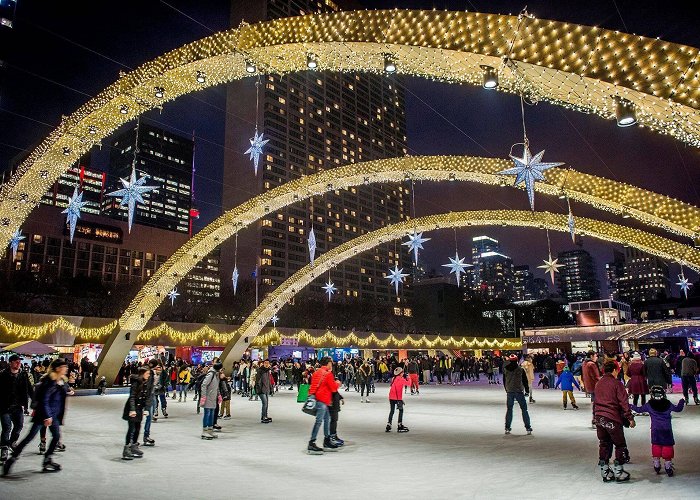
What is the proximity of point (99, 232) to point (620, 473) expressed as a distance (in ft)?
321

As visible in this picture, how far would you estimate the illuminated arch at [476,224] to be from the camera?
23.1 metres

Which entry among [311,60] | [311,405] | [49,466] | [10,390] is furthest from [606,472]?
[10,390]

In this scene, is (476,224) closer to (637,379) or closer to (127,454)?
(637,379)

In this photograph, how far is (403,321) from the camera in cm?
9369

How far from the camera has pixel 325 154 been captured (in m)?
144

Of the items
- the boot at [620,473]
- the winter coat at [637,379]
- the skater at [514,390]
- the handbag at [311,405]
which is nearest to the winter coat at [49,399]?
the handbag at [311,405]

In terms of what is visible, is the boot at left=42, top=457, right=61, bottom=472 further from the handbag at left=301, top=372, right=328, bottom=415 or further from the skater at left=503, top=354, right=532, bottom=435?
the skater at left=503, top=354, right=532, bottom=435

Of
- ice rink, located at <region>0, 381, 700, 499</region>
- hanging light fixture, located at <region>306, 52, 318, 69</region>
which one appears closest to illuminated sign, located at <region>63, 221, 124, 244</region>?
ice rink, located at <region>0, 381, 700, 499</region>

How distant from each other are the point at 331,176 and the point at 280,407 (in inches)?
370

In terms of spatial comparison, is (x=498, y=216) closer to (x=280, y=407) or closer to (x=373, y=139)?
(x=280, y=407)

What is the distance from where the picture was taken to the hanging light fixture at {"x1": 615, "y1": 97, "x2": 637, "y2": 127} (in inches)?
300

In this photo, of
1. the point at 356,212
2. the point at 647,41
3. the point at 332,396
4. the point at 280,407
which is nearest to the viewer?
the point at 647,41

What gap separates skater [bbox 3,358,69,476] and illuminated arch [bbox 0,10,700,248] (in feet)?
24.1

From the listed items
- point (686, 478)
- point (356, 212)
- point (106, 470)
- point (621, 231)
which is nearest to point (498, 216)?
point (621, 231)
